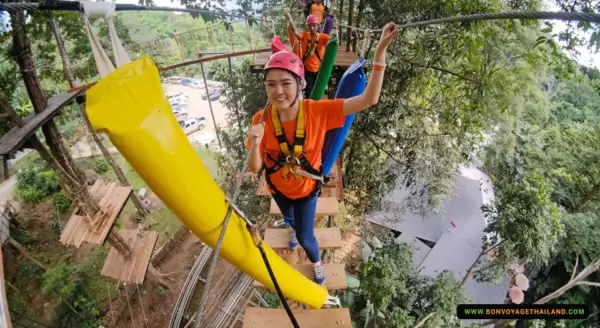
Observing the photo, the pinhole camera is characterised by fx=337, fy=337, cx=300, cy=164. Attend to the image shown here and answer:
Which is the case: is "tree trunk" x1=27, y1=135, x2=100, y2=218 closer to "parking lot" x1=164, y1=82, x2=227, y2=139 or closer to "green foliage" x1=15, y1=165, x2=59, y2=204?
"green foliage" x1=15, y1=165, x2=59, y2=204

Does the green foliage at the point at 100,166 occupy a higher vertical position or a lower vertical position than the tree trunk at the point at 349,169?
lower

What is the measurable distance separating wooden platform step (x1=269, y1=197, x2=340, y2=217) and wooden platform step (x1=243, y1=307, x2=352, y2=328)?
0.77 meters

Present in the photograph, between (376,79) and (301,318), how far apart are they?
156cm

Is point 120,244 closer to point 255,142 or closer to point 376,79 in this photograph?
point 255,142

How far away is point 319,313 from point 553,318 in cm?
523

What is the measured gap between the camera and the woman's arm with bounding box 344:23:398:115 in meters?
1.32

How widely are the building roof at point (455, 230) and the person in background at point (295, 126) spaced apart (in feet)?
16.0

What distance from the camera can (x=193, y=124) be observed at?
13148mm

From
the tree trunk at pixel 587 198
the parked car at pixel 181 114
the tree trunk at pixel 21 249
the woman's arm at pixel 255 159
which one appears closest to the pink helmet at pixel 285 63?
the woman's arm at pixel 255 159

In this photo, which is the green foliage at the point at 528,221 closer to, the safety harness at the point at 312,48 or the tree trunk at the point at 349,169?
the tree trunk at the point at 349,169

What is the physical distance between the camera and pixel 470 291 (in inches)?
248

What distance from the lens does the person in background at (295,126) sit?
1.45 metres

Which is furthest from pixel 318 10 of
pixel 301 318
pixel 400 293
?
pixel 400 293

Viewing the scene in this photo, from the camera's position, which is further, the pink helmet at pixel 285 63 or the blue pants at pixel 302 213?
the blue pants at pixel 302 213
